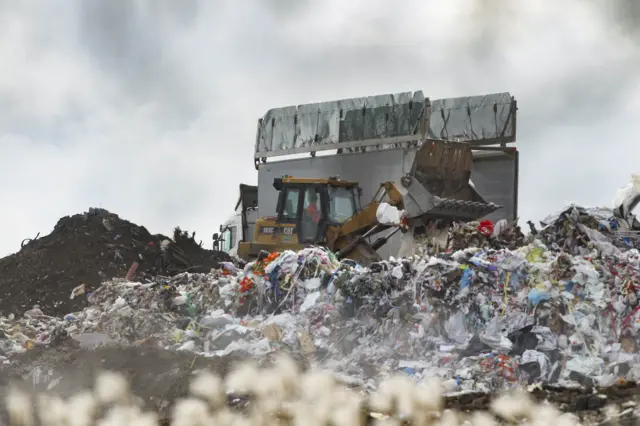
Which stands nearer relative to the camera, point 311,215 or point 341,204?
point 311,215

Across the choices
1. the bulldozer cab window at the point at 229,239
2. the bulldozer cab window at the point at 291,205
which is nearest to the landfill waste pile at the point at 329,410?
the bulldozer cab window at the point at 291,205

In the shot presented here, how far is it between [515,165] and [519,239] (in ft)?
16.0

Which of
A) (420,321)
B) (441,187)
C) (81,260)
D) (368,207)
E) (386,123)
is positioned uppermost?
(386,123)

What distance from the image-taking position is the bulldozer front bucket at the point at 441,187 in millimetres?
11391

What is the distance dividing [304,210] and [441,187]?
186cm

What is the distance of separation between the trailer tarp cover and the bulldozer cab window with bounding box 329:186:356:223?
2.37 m

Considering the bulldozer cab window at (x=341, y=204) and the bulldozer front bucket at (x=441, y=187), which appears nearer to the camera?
the bulldozer front bucket at (x=441, y=187)

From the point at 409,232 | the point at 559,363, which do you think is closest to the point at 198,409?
the point at 559,363

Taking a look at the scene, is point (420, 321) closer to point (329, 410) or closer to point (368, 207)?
point (368, 207)

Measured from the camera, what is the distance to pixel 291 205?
12.6 m

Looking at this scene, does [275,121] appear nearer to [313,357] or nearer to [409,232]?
[409,232]

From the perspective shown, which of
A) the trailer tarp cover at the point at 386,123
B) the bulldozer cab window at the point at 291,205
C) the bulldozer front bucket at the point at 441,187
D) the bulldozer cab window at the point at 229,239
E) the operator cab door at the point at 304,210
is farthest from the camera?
the bulldozer cab window at the point at 229,239

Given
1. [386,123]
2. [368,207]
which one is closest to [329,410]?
[368,207]

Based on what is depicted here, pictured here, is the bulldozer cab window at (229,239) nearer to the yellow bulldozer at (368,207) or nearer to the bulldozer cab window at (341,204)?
the yellow bulldozer at (368,207)
